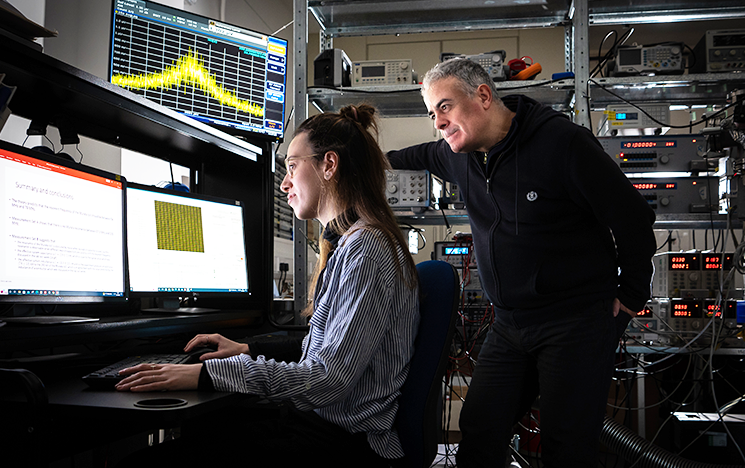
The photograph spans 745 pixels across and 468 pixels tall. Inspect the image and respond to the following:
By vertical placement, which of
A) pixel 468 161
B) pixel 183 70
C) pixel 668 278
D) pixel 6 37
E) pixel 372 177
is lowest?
pixel 668 278

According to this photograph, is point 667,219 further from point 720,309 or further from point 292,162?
point 292,162

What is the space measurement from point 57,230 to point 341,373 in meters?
0.76

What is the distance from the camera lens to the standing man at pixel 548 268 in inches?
56.6

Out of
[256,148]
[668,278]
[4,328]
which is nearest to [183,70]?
[256,148]

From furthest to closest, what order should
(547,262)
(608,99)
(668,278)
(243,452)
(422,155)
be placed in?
(608,99), (668,278), (422,155), (547,262), (243,452)

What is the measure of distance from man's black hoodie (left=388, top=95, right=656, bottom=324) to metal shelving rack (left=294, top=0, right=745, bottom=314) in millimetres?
875

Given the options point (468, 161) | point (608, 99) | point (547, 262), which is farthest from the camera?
point (608, 99)

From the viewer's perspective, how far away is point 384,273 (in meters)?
0.98

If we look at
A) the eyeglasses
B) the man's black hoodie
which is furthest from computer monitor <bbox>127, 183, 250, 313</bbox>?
the man's black hoodie

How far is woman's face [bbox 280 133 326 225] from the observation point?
121 cm

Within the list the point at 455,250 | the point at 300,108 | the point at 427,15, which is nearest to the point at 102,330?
the point at 300,108

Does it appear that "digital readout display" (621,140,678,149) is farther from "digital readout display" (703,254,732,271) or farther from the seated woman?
the seated woman

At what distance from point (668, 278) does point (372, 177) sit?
6.10 feet

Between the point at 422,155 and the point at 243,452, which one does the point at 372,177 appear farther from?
the point at 422,155
